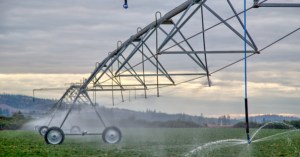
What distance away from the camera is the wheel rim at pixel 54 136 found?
2045 cm

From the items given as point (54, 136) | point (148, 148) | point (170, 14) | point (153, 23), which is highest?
point (170, 14)

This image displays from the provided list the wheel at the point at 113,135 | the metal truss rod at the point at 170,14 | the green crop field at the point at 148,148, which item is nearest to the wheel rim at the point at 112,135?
the wheel at the point at 113,135

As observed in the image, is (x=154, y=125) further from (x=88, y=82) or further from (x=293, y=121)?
(x=88, y=82)

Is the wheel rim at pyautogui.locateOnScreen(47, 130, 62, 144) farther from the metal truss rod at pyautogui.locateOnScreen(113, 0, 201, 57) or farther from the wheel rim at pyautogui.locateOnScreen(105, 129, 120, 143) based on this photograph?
the metal truss rod at pyautogui.locateOnScreen(113, 0, 201, 57)

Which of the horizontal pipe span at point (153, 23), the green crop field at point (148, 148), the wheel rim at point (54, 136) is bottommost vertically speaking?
the green crop field at point (148, 148)

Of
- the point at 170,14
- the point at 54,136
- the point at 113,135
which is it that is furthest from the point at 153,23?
the point at 54,136

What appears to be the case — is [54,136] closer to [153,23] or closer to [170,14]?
[153,23]

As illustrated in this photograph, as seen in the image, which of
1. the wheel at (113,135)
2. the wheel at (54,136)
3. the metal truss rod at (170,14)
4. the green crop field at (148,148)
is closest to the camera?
the metal truss rod at (170,14)

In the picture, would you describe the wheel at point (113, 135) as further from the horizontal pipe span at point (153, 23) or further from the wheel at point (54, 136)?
the horizontal pipe span at point (153, 23)

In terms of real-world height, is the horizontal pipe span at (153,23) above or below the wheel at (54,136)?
above

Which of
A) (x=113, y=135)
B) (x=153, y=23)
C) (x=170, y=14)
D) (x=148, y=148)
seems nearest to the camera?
(x=170, y=14)

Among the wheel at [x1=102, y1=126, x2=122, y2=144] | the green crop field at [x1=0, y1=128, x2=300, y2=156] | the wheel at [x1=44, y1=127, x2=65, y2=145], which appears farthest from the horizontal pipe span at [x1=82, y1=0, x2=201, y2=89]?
the green crop field at [x1=0, y1=128, x2=300, y2=156]

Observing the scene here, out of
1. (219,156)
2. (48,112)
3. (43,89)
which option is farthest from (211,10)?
(48,112)

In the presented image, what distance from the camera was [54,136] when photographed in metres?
20.5
